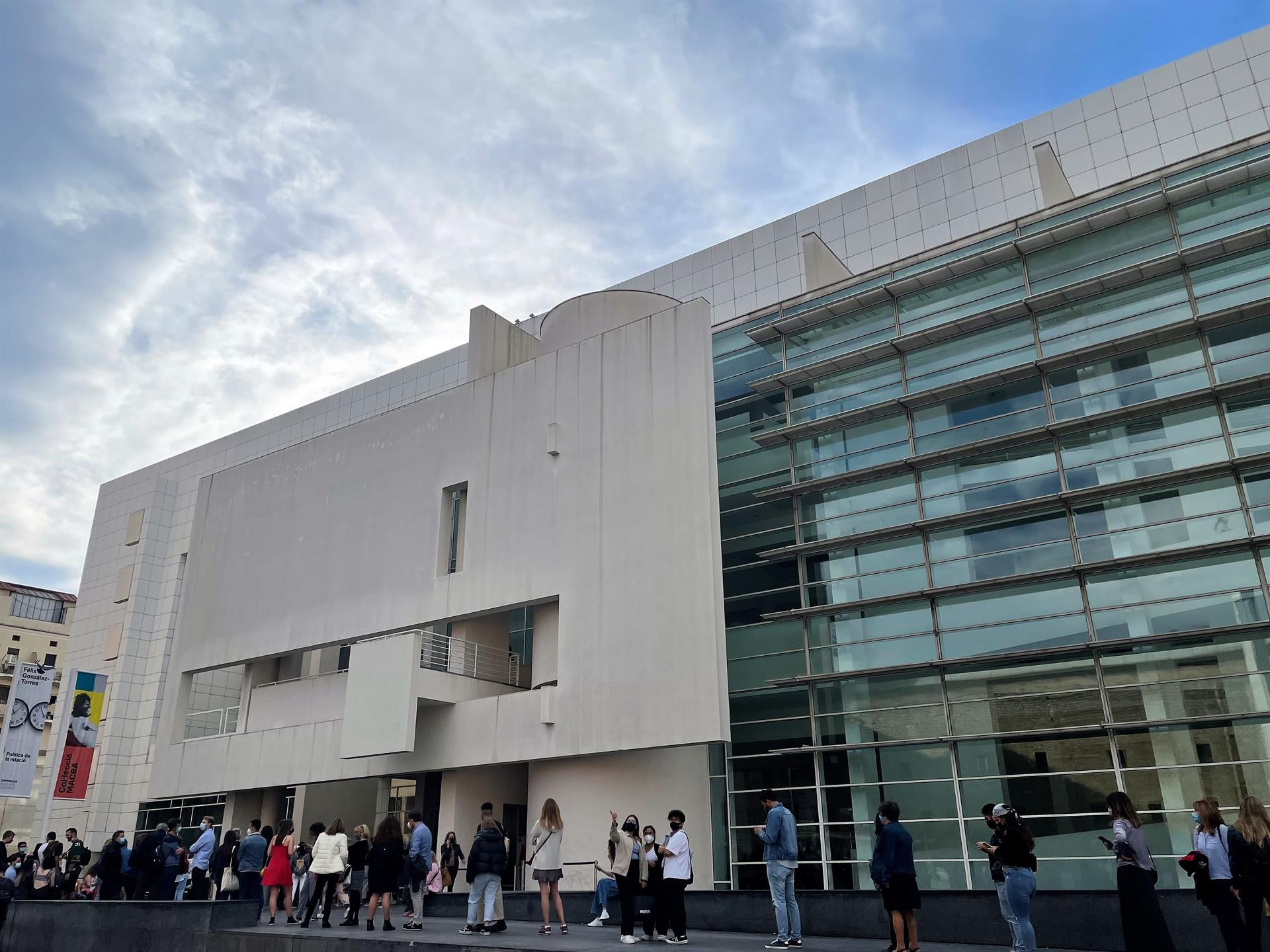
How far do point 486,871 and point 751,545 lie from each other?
11.6 meters

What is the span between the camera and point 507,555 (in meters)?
24.8

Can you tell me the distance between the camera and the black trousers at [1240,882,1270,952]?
9578 mm

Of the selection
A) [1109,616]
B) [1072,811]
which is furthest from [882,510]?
[1072,811]

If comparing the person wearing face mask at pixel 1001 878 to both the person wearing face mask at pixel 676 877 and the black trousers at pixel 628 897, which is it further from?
the black trousers at pixel 628 897

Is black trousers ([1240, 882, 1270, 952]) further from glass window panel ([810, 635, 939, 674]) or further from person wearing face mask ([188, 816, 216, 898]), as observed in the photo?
person wearing face mask ([188, 816, 216, 898])

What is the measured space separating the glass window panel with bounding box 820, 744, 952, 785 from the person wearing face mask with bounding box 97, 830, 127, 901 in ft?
46.1

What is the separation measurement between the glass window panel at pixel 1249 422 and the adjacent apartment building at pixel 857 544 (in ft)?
0.18

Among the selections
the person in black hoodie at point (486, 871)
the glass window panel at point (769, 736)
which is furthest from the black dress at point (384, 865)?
the glass window panel at point (769, 736)

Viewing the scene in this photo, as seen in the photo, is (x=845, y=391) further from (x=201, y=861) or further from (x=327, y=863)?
(x=201, y=861)

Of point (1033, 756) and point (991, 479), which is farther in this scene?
point (991, 479)

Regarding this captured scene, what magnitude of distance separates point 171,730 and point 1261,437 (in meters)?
30.6

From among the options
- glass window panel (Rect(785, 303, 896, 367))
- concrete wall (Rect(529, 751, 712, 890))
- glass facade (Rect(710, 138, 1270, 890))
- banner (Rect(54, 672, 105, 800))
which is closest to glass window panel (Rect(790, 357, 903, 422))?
glass facade (Rect(710, 138, 1270, 890))

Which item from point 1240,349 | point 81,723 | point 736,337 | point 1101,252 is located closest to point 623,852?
point 1240,349

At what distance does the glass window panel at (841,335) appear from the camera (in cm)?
2320
